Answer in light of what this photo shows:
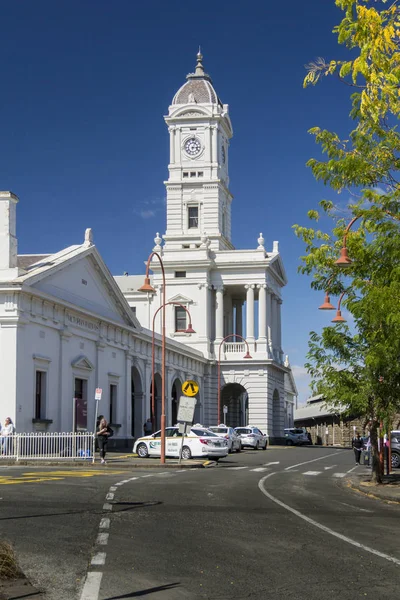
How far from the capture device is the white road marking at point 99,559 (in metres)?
9.29

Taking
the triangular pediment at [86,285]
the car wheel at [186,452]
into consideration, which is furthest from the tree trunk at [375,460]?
the triangular pediment at [86,285]

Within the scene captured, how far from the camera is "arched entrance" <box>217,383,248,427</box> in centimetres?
8281

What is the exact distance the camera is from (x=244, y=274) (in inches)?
3078

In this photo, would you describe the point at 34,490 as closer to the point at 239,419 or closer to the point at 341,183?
the point at 341,183

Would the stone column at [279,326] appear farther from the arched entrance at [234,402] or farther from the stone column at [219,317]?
the stone column at [219,317]

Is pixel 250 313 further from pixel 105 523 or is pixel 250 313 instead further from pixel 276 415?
pixel 105 523

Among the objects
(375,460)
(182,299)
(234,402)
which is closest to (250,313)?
(182,299)

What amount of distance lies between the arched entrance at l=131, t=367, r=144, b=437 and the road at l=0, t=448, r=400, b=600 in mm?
36678

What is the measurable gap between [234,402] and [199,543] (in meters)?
73.9

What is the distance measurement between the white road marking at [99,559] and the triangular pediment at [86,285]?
93.6 ft

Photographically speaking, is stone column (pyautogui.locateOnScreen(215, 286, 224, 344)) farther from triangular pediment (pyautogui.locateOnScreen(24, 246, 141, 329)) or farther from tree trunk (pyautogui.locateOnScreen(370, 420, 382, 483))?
tree trunk (pyautogui.locateOnScreen(370, 420, 382, 483))

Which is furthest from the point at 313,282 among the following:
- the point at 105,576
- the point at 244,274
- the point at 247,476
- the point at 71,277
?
the point at 244,274

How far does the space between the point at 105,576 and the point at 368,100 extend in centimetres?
766

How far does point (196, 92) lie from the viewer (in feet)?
281
